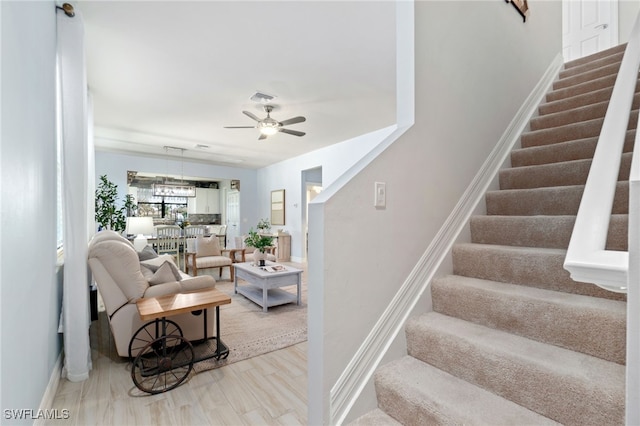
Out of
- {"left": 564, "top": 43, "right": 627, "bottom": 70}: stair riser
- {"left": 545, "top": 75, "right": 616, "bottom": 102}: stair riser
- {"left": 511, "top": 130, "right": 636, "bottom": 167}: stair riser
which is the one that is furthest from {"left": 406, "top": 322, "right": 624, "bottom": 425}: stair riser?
{"left": 564, "top": 43, "right": 627, "bottom": 70}: stair riser

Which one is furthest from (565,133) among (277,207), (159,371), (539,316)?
(277,207)

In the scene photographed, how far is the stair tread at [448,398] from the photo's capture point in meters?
1.12

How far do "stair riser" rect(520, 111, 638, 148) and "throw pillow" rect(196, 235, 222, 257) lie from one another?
191 inches

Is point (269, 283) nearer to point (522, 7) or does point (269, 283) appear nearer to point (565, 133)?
point (565, 133)

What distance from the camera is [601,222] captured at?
70 centimetres

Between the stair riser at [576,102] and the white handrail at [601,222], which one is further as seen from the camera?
the stair riser at [576,102]

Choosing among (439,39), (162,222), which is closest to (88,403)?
(439,39)

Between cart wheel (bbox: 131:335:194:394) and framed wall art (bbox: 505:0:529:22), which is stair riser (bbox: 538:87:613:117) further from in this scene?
cart wheel (bbox: 131:335:194:394)

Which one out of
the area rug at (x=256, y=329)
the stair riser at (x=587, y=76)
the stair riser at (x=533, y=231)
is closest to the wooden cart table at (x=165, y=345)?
the area rug at (x=256, y=329)

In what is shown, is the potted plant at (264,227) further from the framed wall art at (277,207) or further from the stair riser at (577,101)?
the stair riser at (577,101)

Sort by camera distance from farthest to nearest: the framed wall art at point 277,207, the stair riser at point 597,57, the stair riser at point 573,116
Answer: the framed wall art at point 277,207
the stair riser at point 597,57
the stair riser at point 573,116

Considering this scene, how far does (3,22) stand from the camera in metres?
1.19

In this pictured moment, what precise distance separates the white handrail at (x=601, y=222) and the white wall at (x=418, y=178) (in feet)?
2.66

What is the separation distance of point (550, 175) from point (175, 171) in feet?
27.0
